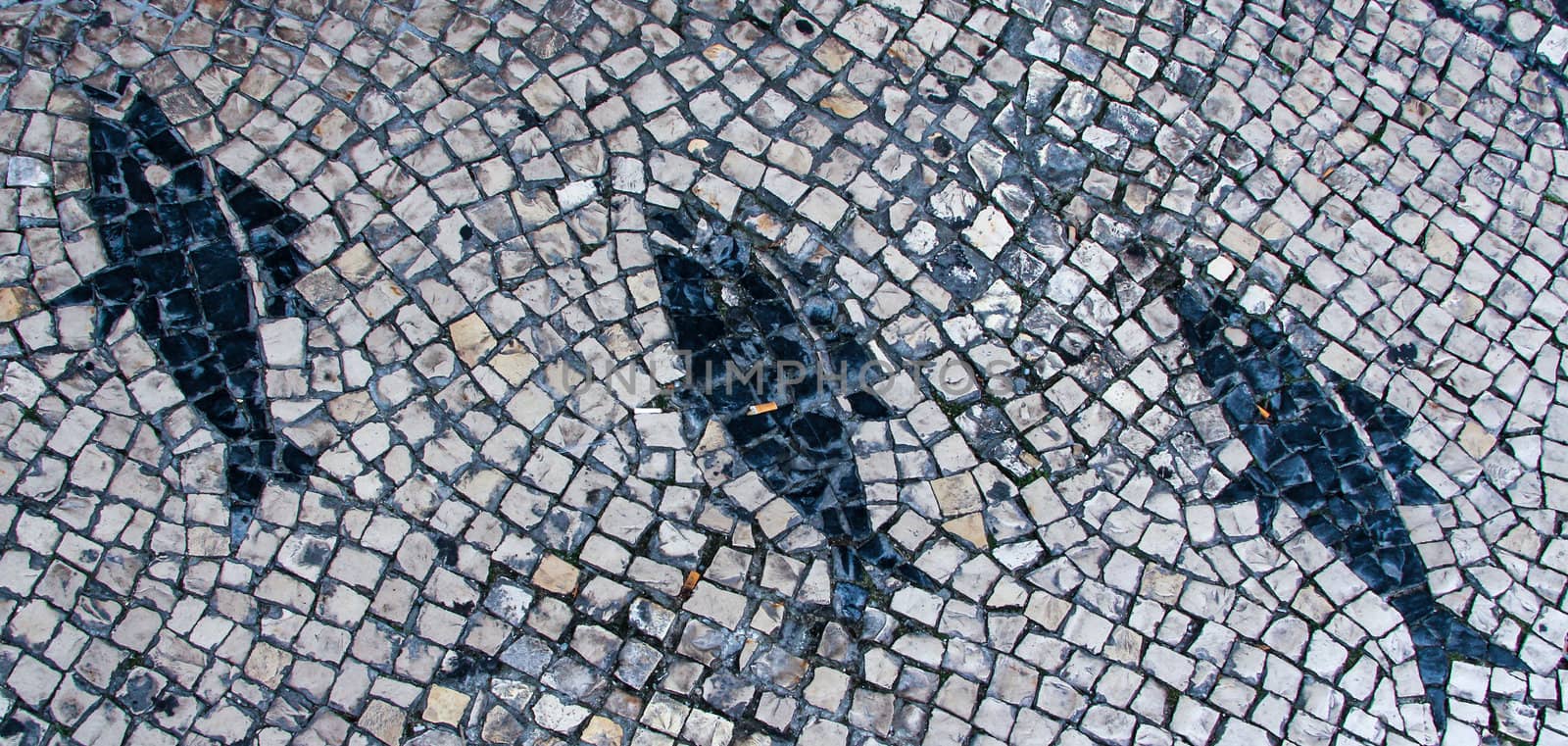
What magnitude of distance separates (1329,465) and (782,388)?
1.86 m

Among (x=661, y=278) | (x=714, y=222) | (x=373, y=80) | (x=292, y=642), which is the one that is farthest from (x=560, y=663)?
(x=373, y=80)

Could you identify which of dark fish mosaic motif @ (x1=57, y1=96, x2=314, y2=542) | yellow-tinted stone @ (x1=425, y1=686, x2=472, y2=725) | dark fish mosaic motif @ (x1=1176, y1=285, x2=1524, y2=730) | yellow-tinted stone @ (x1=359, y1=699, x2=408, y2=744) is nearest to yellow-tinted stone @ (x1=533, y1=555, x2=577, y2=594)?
yellow-tinted stone @ (x1=425, y1=686, x2=472, y2=725)

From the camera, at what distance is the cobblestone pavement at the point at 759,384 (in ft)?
11.1

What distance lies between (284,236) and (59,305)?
0.71 m

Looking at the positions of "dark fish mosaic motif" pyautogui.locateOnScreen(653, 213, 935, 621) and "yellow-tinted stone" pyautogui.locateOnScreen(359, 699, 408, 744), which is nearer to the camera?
"yellow-tinted stone" pyautogui.locateOnScreen(359, 699, 408, 744)

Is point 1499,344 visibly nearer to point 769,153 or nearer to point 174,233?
point 769,153

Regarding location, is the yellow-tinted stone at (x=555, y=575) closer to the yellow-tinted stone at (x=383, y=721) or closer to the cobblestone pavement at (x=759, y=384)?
the cobblestone pavement at (x=759, y=384)

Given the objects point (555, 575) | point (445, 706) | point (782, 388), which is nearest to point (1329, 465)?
point (782, 388)

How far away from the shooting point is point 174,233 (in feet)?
11.3

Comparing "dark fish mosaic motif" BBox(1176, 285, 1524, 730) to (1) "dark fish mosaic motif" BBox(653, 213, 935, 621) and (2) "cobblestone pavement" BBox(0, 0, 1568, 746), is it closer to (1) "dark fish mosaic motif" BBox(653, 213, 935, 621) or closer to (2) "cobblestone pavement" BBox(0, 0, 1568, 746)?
(2) "cobblestone pavement" BBox(0, 0, 1568, 746)

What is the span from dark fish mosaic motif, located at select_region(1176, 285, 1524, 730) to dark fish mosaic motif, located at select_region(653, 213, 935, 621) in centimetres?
116

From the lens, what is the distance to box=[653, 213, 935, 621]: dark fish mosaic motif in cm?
351

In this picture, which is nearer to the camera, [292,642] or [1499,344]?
[292,642]

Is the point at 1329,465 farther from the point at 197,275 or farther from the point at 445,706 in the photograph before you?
the point at 197,275
